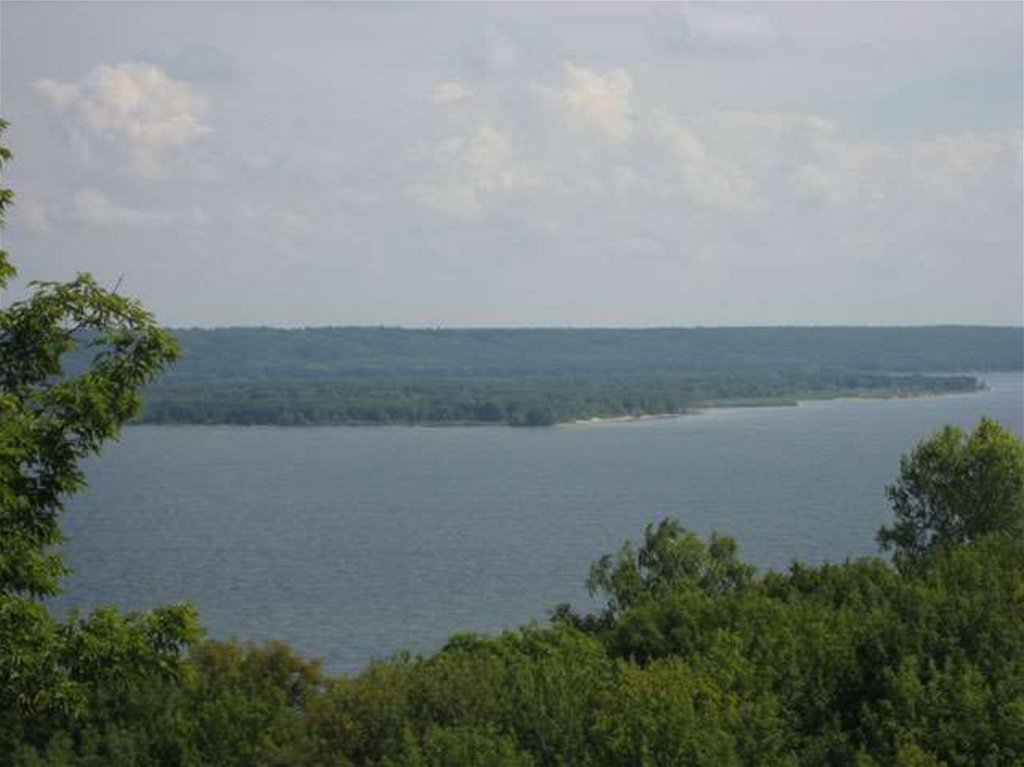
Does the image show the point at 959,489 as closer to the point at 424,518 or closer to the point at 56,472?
the point at 56,472

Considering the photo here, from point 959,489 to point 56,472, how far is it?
135 ft

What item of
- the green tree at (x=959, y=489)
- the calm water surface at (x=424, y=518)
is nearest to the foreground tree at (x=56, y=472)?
the calm water surface at (x=424, y=518)

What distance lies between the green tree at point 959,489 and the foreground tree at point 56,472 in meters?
38.2

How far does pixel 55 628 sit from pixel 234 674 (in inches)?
360

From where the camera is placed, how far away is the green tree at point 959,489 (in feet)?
169

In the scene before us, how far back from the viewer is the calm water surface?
6981 cm

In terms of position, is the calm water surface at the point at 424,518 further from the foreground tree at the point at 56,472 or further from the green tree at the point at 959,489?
the foreground tree at the point at 56,472

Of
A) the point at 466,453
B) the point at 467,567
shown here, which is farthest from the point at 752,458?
the point at 467,567

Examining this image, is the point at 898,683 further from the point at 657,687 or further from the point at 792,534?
the point at 792,534

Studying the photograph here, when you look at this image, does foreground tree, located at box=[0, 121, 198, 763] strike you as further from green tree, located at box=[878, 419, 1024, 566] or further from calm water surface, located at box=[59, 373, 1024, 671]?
green tree, located at box=[878, 419, 1024, 566]

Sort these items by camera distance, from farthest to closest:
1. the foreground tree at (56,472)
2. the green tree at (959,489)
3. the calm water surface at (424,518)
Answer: the calm water surface at (424,518), the green tree at (959,489), the foreground tree at (56,472)

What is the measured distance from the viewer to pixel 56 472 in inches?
611

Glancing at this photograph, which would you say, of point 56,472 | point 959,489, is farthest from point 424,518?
point 56,472

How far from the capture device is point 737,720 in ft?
55.9
